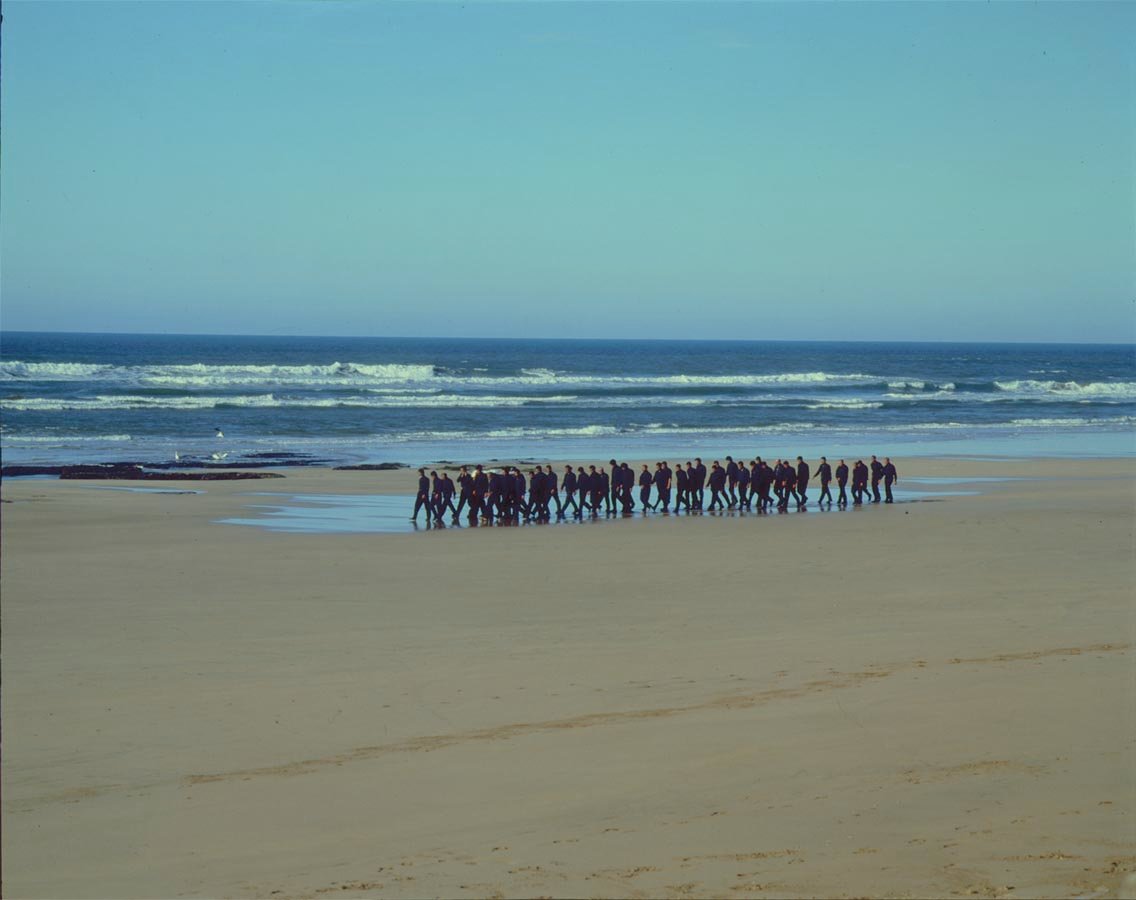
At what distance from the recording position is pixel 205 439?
3881cm

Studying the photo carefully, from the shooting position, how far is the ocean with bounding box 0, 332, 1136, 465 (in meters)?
36.8

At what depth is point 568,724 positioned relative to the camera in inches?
368

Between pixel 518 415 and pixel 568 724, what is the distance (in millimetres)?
40136

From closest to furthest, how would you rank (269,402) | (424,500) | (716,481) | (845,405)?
(424,500) → (716,481) → (269,402) → (845,405)

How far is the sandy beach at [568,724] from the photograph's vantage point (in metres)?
A: 6.78

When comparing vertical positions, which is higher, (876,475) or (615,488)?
(876,475)

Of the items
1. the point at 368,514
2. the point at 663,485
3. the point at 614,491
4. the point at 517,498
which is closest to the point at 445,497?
the point at 517,498

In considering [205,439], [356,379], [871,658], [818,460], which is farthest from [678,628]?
[356,379]

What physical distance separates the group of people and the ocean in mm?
9178

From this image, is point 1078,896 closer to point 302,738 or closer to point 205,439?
point 302,738

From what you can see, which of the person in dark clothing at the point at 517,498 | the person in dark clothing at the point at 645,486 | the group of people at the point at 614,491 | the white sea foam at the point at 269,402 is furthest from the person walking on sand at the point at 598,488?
the white sea foam at the point at 269,402

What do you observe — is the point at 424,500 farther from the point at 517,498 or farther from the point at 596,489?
the point at 596,489

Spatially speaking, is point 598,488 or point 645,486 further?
point 645,486

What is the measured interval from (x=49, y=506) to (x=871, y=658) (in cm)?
1666
